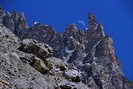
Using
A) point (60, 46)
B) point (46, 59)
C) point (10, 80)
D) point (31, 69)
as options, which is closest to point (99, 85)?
point (60, 46)

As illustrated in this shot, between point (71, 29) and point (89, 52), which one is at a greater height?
point (71, 29)

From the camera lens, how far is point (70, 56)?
7294 cm

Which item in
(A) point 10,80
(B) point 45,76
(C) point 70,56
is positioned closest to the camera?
(A) point 10,80

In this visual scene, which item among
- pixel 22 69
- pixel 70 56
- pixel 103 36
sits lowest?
pixel 22 69

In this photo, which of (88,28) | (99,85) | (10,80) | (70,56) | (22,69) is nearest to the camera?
(10,80)

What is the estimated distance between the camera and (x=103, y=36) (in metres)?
88.6

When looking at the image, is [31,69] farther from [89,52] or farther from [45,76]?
[89,52]

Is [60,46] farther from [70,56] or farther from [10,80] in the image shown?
[10,80]

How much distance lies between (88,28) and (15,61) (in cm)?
7431

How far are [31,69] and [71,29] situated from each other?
205 ft

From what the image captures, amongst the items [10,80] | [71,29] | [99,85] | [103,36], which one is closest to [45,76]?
[10,80]

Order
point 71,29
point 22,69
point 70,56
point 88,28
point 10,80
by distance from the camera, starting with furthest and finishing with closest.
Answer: point 88,28 → point 71,29 → point 70,56 → point 22,69 → point 10,80

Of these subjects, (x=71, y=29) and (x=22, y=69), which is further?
(x=71, y=29)

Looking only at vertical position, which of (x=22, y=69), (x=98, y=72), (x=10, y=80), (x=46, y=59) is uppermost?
(x=98, y=72)
